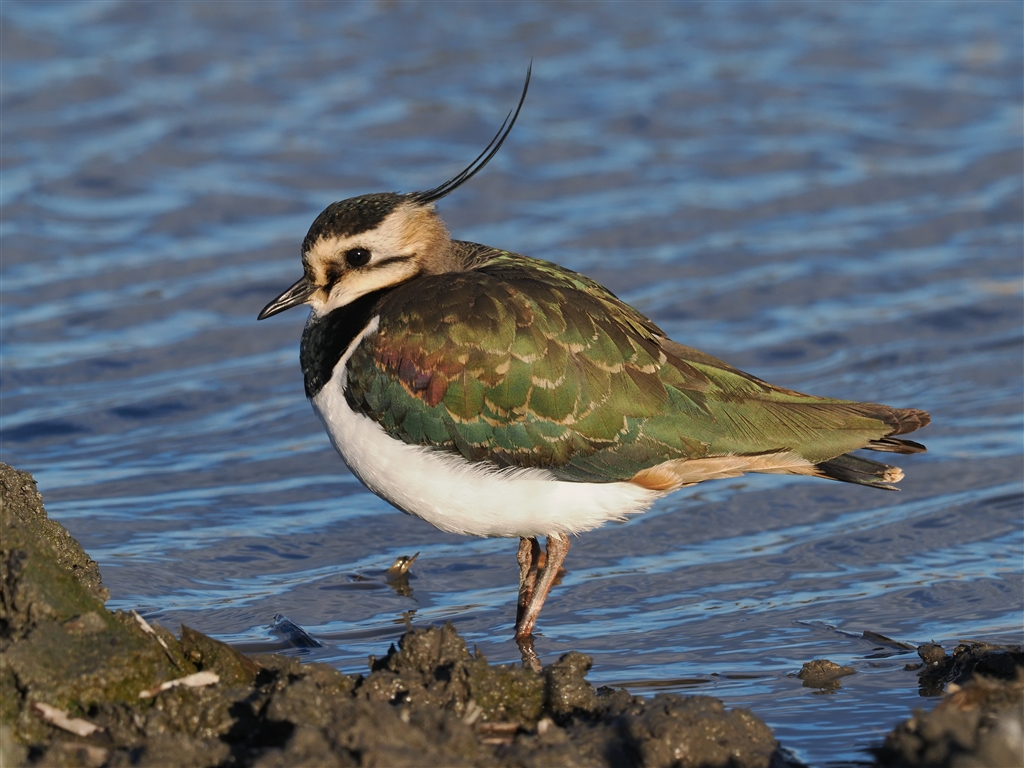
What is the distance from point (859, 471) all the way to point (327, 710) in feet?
11.2

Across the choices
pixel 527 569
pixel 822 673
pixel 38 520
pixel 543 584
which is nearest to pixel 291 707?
pixel 38 520

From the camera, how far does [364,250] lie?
23.4 feet

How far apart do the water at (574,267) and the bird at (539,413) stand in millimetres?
854

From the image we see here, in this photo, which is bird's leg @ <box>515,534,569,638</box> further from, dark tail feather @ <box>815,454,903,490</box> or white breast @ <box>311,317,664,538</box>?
dark tail feather @ <box>815,454,903,490</box>

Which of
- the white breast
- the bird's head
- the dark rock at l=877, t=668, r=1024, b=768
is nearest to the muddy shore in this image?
the dark rock at l=877, t=668, r=1024, b=768

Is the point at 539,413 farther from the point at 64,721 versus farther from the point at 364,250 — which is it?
the point at 64,721

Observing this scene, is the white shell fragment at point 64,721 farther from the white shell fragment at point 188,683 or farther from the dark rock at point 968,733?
the dark rock at point 968,733

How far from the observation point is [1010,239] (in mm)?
13562

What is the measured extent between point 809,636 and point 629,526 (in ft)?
6.50

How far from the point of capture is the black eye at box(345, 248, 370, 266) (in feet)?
23.4

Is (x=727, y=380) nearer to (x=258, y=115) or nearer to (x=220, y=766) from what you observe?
(x=220, y=766)

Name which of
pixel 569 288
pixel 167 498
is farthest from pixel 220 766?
pixel 167 498

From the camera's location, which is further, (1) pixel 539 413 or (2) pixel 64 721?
(1) pixel 539 413

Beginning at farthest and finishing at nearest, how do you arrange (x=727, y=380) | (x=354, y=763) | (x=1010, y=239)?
(x=1010, y=239), (x=727, y=380), (x=354, y=763)
